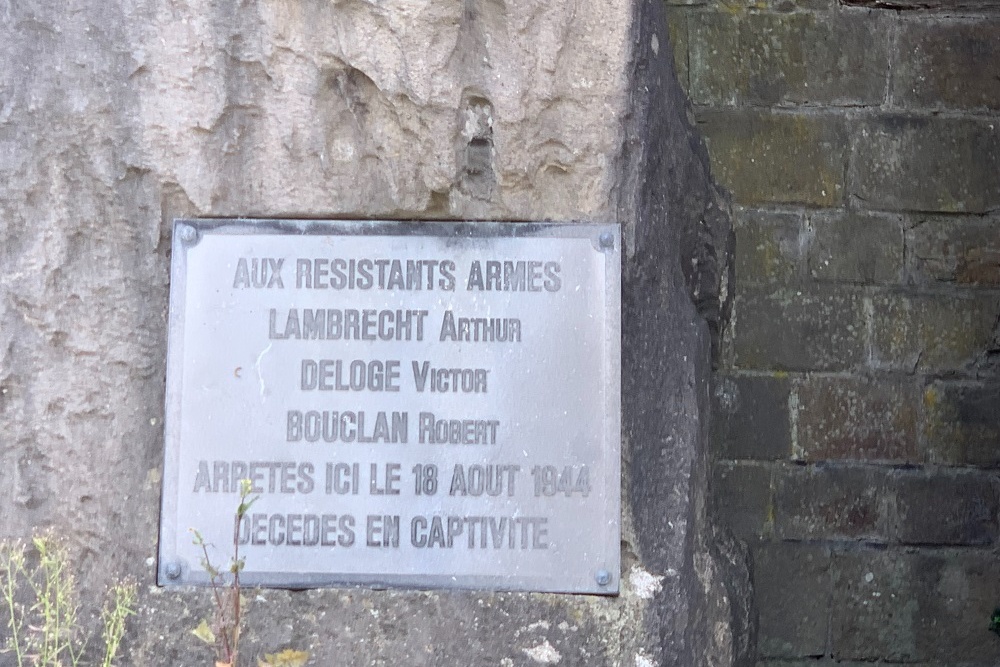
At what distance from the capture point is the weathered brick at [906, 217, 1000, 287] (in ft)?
9.50

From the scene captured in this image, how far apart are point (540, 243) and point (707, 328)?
31 cm

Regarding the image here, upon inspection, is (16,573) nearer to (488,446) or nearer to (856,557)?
(488,446)

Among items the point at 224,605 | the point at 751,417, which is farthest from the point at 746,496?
the point at 224,605

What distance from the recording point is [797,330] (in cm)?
285

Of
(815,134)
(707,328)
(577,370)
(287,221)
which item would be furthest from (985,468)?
(287,221)

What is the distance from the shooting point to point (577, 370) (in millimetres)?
1553

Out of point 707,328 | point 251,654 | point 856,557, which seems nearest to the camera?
point 251,654

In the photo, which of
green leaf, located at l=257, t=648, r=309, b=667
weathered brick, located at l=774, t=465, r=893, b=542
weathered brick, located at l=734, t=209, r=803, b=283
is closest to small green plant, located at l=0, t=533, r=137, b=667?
green leaf, located at l=257, t=648, r=309, b=667


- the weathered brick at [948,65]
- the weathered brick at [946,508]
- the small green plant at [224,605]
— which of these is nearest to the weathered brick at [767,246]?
the weathered brick at [948,65]

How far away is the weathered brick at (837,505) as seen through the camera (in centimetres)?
277

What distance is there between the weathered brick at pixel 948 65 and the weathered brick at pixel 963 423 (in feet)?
2.47

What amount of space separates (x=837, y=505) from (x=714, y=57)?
121cm

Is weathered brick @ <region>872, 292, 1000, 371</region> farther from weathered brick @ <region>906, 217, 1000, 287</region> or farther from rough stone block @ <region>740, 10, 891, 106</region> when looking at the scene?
rough stone block @ <region>740, 10, 891, 106</region>

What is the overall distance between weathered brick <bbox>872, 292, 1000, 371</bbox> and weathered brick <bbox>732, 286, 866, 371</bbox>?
0.07m
